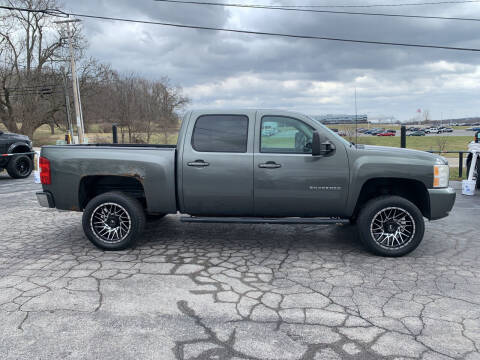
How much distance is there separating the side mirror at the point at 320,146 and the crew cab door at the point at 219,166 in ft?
2.69

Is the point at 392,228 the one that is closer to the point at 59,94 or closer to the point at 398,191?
the point at 398,191

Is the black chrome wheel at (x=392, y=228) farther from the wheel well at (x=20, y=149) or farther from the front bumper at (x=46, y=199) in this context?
the wheel well at (x=20, y=149)

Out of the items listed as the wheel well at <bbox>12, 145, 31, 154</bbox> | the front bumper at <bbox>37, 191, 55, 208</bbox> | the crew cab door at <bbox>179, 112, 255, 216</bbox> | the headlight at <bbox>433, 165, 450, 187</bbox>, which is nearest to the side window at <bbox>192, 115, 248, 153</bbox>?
the crew cab door at <bbox>179, 112, 255, 216</bbox>

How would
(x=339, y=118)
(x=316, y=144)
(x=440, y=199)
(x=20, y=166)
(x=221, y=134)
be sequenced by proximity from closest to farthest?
(x=316, y=144) < (x=440, y=199) < (x=221, y=134) < (x=339, y=118) < (x=20, y=166)

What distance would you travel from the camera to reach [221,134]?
5.14 m

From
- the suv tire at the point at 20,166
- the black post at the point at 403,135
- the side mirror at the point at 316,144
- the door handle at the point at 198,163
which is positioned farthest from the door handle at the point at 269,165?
the suv tire at the point at 20,166

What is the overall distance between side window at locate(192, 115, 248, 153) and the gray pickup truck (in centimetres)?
1

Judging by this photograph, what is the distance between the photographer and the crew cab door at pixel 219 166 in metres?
4.98

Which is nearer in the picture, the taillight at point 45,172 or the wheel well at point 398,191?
the wheel well at point 398,191

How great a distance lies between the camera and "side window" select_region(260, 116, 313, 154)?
502cm

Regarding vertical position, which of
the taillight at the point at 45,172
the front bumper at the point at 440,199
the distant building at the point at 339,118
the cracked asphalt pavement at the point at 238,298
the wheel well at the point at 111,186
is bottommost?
the cracked asphalt pavement at the point at 238,298

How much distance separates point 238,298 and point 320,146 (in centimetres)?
212

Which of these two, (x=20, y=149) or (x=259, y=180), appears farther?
(x=20, y=149)

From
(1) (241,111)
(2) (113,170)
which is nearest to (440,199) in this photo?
(1) (241,111)
